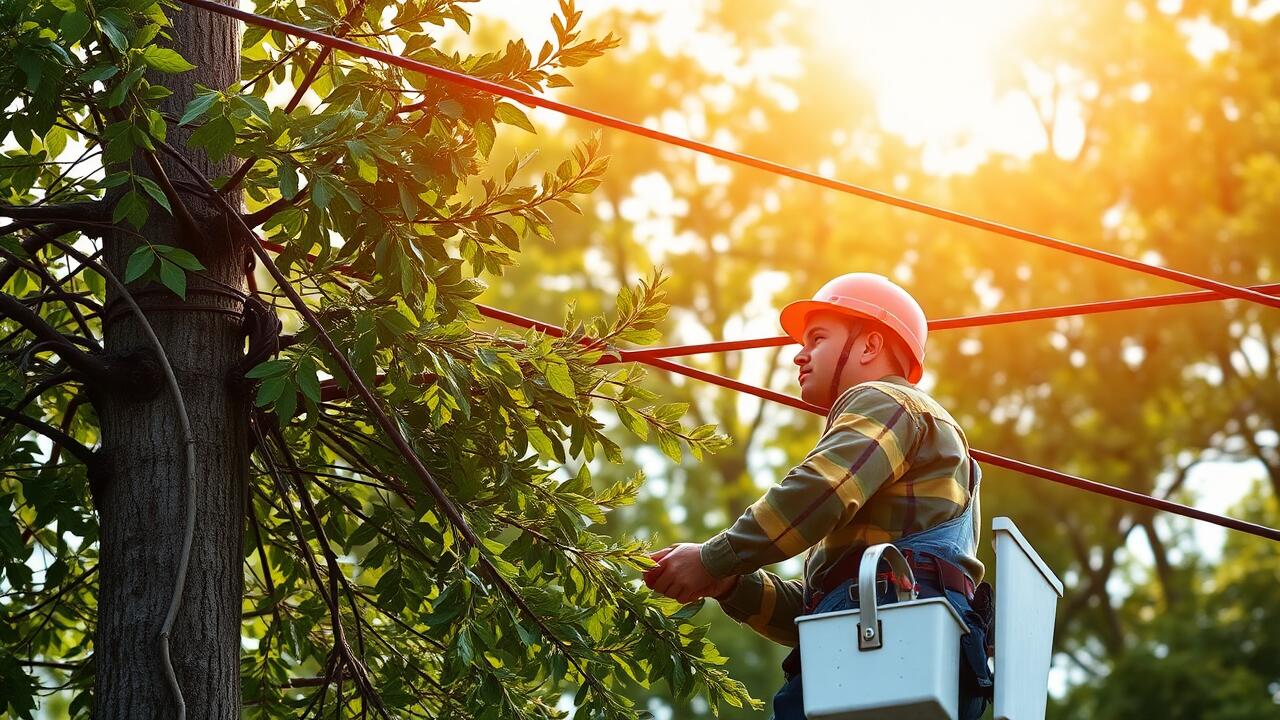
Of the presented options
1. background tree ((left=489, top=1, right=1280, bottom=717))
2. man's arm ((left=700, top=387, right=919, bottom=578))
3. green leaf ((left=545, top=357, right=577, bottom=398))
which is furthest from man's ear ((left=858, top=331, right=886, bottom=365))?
background tree ((left=489, top=1, right=1280, bottom=717))

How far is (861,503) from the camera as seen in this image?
383 centimetres

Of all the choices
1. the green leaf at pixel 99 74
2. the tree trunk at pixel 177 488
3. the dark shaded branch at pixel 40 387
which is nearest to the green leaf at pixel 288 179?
the green leaf at pixel 99 74

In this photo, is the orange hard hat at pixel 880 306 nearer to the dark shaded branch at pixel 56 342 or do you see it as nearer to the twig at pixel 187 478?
the twig at pixel 187 478

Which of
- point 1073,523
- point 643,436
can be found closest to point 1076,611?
point 1073,523

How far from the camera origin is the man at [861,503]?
382 centimetres

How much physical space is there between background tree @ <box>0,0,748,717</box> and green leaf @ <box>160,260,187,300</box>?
11 mm

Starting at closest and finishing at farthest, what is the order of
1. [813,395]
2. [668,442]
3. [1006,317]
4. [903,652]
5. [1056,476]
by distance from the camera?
[903,652] < [813,395] < [668,442] < [1056,476] < [1006,317]

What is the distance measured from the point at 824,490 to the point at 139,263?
183 centimetres

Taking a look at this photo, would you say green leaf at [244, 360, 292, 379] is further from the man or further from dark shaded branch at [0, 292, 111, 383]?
the man

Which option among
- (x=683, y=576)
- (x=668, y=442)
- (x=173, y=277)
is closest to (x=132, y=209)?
(x=173, y=277)

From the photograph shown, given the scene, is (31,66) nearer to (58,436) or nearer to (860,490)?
(58,436)

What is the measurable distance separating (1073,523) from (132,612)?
18500 millimetres

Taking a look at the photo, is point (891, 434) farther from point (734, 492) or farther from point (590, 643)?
point (734, 492)

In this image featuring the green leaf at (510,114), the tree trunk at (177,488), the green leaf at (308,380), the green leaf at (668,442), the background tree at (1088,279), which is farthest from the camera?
the background tree at (1088,279)
